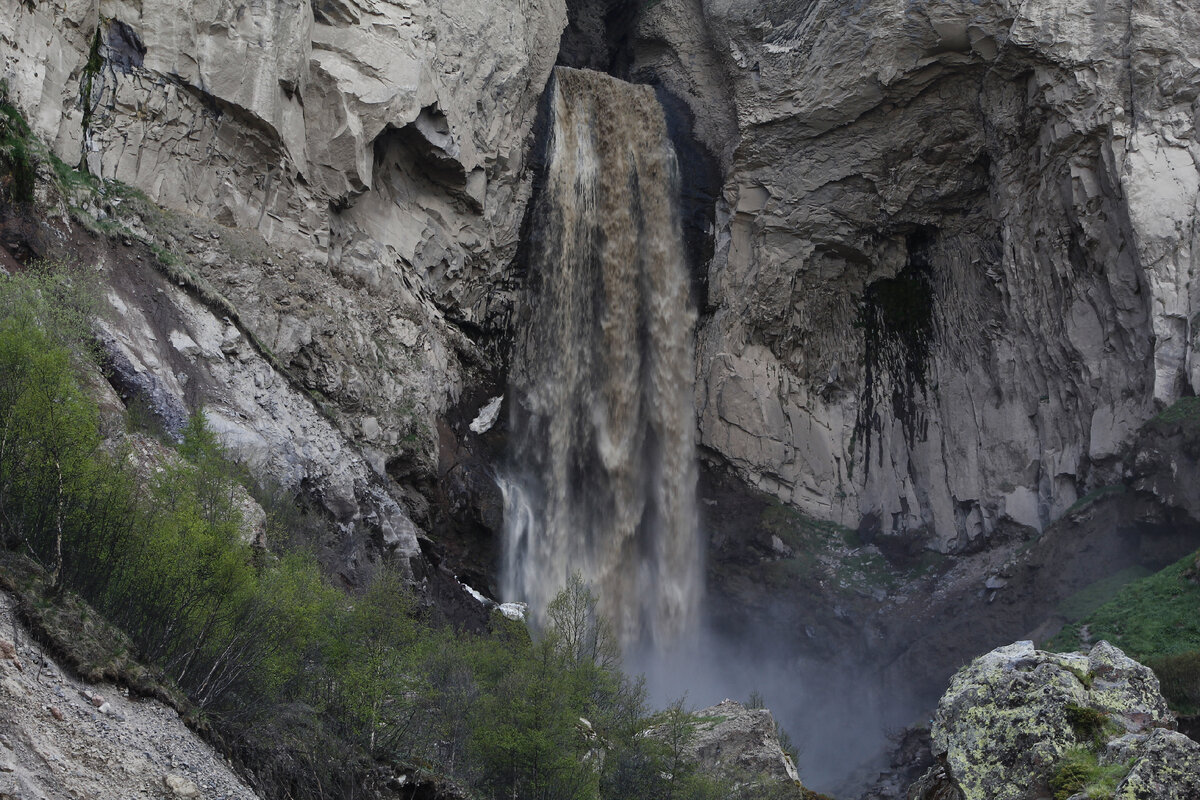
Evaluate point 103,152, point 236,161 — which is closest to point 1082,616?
point 236,161

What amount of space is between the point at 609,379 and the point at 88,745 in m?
26.9

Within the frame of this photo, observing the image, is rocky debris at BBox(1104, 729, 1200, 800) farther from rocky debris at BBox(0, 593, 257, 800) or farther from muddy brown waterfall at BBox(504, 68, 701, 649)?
muddy brown waterfall at BBox(504, 68, 701, 649)

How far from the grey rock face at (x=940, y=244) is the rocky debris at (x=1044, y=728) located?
20.6 metres

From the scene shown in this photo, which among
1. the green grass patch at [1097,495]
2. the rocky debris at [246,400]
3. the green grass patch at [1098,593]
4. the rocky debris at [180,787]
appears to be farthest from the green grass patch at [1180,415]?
the rocky debris at [180,787]

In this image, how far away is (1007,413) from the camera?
113 feet

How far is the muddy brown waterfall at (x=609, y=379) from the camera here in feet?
107

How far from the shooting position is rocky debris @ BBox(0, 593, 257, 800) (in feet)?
26.6

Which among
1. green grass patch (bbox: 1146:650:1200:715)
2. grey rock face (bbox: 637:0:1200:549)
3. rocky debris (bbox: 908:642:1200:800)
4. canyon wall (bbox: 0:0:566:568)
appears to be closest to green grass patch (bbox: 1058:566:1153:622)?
grey rock face (bbox: 637:0:1200:549)

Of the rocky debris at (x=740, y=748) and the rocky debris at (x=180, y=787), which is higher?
the rocky debris at (x=740, y=748)

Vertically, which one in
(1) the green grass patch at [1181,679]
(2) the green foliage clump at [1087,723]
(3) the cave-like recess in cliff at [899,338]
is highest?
(3) the cave-like recess in cliff at [899,338]

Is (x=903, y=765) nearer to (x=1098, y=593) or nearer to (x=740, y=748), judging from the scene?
(x=1098, y=593)

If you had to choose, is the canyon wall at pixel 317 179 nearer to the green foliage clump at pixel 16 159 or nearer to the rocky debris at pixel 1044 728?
the green foliage clump at pixel 16 159

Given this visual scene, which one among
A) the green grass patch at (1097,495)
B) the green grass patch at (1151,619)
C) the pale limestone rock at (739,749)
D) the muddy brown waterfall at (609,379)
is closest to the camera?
the pale limestone rock at (739,749)

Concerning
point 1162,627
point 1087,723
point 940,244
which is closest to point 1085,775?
point 1087,723
